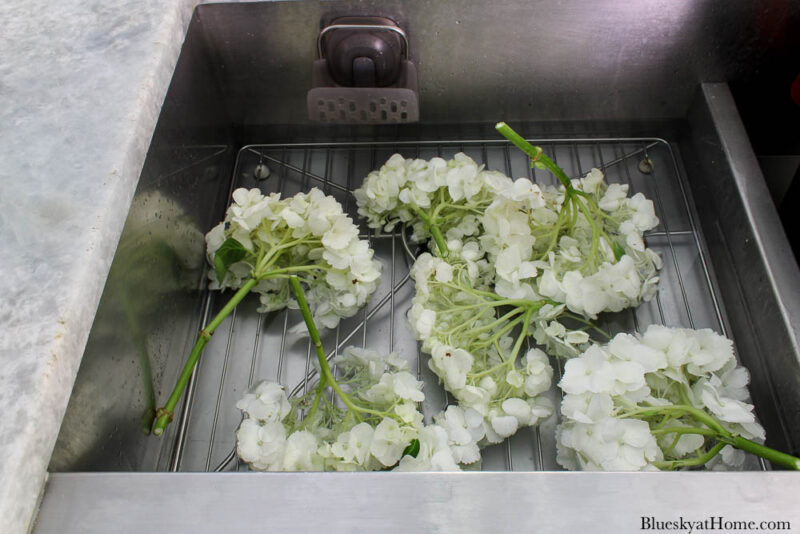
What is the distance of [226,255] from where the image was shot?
91 centimetres

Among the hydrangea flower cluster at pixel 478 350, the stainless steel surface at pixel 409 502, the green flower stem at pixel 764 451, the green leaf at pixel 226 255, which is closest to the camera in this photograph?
the stainless steel surface at pixel 409 502

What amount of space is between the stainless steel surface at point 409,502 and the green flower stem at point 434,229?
1.33 feet

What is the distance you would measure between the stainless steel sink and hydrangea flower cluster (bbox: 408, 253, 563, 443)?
70mm

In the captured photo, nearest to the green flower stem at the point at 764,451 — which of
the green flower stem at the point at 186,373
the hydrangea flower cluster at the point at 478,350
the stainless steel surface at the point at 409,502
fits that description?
the stainless steel surface at the point at 409,502

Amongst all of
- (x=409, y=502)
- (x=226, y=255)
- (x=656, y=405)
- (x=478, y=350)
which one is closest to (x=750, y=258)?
(x=656, y=405)

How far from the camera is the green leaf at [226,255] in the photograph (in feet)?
2.95

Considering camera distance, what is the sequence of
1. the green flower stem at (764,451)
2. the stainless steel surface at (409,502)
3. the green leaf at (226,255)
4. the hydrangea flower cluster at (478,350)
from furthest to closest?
the green leaf at (226,255), the hydrangea flower cluster at (478,350), the green flower stem at (764,451), the stainless steel surface at (409,502)

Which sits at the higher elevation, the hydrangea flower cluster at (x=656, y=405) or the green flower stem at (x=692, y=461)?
the hydrangea flower cluster at (x=656, y=405)

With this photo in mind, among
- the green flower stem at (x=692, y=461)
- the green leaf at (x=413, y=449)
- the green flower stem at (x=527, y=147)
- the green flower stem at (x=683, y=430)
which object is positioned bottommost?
the green flower stem at (x=692, y=461)

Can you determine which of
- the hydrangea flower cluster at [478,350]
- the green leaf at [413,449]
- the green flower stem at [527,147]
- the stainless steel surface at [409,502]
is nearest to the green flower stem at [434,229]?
the hydrangea flower cluster at [478,350]

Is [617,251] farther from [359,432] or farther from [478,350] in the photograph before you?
[359,432]

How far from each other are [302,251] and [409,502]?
0.47 meters

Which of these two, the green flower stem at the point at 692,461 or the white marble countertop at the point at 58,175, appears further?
the green flower stem at the point at 692,461

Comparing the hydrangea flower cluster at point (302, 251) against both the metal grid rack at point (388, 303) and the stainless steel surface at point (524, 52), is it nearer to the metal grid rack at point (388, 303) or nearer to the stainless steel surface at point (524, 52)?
the metal grid rack at point (388, 303)
